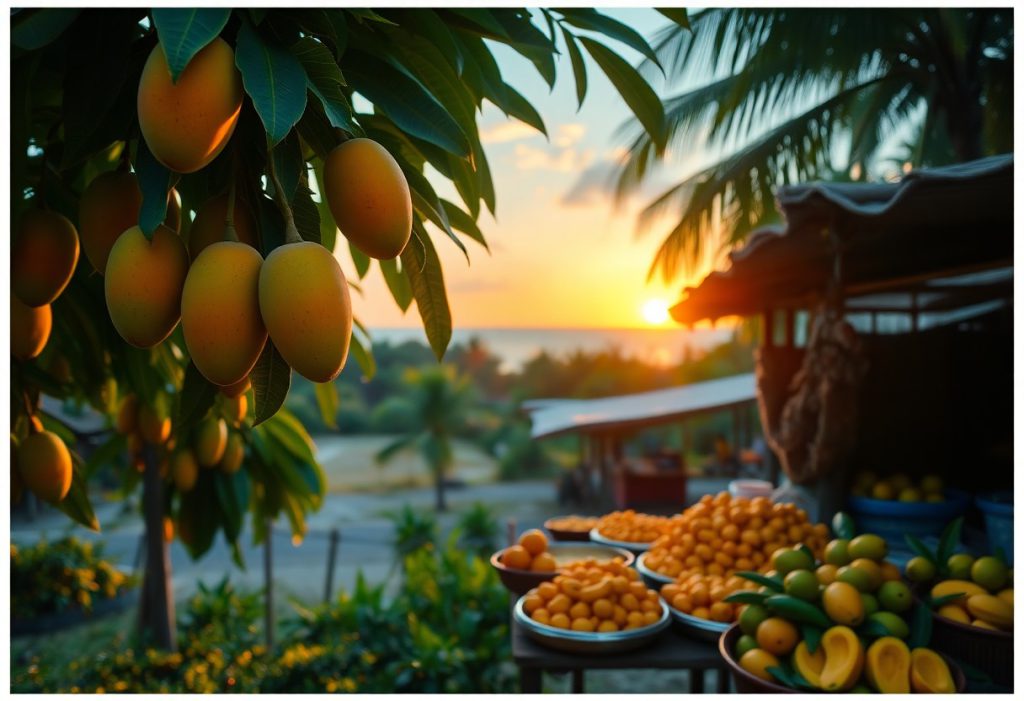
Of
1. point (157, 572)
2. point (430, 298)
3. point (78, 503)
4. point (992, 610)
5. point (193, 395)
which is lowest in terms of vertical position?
point (157, 572)

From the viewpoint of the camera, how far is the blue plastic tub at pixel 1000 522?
7.99 feet

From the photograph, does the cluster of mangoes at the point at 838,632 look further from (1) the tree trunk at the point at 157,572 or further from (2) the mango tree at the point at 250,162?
(1) the tree trunk at the point at 157,572

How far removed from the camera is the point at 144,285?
0.60 m

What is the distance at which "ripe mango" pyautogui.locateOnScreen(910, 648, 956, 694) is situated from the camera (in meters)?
1.80

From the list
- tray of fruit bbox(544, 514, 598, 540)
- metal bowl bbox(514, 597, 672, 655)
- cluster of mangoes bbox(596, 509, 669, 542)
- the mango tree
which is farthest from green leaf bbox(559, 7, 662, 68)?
tray of fruit bbox(544, 514, 598, 540)

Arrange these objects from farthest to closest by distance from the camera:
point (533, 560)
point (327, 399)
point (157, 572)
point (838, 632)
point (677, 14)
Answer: point (157, 572), point (533, 560), point (327, 399), point (838, 632), point (677, 14)

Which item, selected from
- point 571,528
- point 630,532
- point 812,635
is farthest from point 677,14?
point 571,528

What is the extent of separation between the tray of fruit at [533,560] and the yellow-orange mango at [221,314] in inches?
95.8

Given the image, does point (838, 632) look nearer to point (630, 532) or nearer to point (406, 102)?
point (630, 532)

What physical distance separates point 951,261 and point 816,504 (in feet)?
4.97

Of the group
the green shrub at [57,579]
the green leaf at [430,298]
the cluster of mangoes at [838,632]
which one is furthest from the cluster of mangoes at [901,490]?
the green shrub at [57,579]

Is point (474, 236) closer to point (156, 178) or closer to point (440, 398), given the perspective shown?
point (156, 178)

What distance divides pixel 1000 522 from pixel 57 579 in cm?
772

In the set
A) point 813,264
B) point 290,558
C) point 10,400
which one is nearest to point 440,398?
point 290,558
